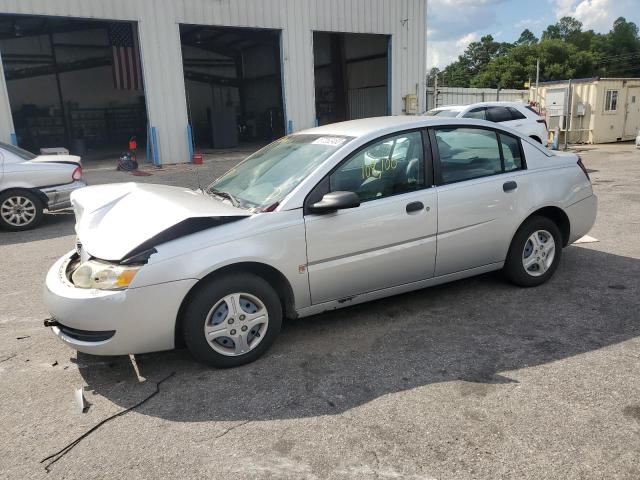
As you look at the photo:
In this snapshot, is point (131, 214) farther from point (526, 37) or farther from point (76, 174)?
point (526, 37)

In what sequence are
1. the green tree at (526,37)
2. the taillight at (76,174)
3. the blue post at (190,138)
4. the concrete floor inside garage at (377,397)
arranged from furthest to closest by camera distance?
the green tree at (526,37) < the blue post at (190,138) < the taillight at (76,174) < the concrete floor inside garage at (377,397)

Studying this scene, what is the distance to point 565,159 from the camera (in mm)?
4855

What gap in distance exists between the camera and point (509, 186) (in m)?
4.42

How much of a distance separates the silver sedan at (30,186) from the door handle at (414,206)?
6.56 metres

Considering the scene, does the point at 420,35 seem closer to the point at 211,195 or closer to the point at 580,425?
the point at 211,195

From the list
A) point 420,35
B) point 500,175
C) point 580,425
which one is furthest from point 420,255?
point 420,35

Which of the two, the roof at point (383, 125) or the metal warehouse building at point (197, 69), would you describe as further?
the metal warehouse building at point (197, 69)

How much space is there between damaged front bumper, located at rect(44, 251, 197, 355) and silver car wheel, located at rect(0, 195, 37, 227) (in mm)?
5694

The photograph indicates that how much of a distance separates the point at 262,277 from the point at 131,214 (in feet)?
3.35

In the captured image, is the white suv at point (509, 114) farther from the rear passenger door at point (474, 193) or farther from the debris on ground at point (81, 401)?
the debris on ground at point (81, 401)

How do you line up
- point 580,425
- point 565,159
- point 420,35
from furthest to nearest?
1. point 420,35
2. point 565,159
3. point 580,425

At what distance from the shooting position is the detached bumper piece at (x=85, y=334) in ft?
10.4

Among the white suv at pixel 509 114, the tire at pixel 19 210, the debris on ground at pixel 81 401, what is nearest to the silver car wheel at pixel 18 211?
the tire at pixel 19 210

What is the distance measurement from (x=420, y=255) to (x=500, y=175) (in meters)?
1.11
